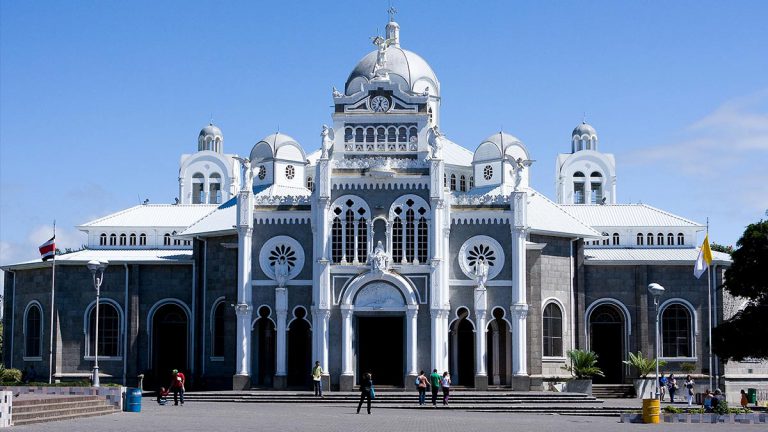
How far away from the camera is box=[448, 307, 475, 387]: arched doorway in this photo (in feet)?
211

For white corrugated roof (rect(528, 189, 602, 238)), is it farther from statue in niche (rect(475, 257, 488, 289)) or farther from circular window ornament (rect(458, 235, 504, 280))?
statue in niche (rect(475, 257, 488, 289))

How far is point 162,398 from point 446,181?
76.4 ft

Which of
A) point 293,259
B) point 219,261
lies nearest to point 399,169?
point 293,259

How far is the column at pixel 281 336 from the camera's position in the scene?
209 feet

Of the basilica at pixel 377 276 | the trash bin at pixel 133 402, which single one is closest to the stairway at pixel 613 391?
the basilica at pixel 377 276

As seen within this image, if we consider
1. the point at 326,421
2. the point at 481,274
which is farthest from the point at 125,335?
the point at 326,421

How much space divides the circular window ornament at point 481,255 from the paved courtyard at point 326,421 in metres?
12.6

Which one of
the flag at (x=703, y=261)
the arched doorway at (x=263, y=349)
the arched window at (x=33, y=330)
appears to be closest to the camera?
the flag at (x=703, y=261)

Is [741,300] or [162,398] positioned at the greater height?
[741,300]

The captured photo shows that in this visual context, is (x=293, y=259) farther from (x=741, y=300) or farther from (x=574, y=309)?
(x=741, y=300)

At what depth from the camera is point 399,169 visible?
210 feet

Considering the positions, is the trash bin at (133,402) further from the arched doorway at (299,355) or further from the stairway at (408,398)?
the arched doorway at (299,355)

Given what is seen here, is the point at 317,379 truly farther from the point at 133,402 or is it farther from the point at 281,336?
the point at 133,402

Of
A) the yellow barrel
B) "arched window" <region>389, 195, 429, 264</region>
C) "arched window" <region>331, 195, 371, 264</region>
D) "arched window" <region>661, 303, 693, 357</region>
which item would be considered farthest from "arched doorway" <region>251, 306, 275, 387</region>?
the yellow barrel
